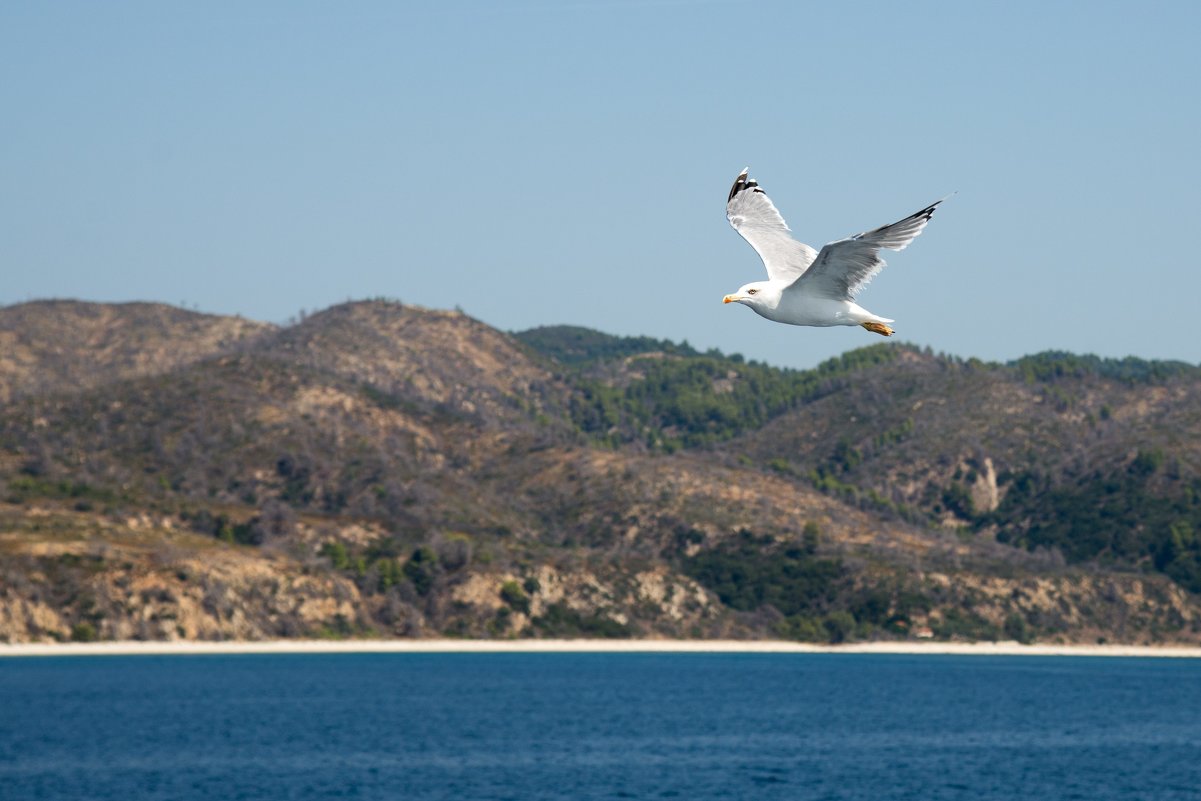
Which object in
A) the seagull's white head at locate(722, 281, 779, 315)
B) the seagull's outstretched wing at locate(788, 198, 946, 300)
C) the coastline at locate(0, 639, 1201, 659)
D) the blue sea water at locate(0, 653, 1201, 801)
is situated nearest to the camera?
the seagull's outstretched wing at locate(788, 198, 946, 300)

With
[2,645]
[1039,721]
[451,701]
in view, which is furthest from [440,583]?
[1039,721]

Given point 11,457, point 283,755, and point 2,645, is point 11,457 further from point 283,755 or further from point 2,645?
point 283,755

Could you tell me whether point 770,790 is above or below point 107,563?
below

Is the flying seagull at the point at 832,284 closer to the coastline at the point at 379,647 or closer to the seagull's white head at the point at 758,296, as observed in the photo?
the seagull's white head at the point at 758,296

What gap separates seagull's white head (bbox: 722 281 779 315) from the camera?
23844 mm

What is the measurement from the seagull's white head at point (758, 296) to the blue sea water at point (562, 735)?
69657 millimetres

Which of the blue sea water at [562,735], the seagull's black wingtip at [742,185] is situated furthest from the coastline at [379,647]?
the seagull's black wingtip at [742,185]

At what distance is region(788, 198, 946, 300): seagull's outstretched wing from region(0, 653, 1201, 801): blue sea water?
70.9 metres

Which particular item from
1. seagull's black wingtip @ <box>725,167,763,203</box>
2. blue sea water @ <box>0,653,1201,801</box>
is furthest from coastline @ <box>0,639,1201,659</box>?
seagull's black wingtip @ <box>725,167,763,203</box>

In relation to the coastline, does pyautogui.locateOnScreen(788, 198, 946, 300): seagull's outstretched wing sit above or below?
above

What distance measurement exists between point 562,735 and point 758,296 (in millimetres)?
104313

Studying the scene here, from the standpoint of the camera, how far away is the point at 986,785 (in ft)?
332

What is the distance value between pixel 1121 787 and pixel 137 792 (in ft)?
190

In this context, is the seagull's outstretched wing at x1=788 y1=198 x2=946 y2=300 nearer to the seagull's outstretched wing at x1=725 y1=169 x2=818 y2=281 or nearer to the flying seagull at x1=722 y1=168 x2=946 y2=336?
the flying seagull at x1=722 y1=168 x2=946 y2=336
